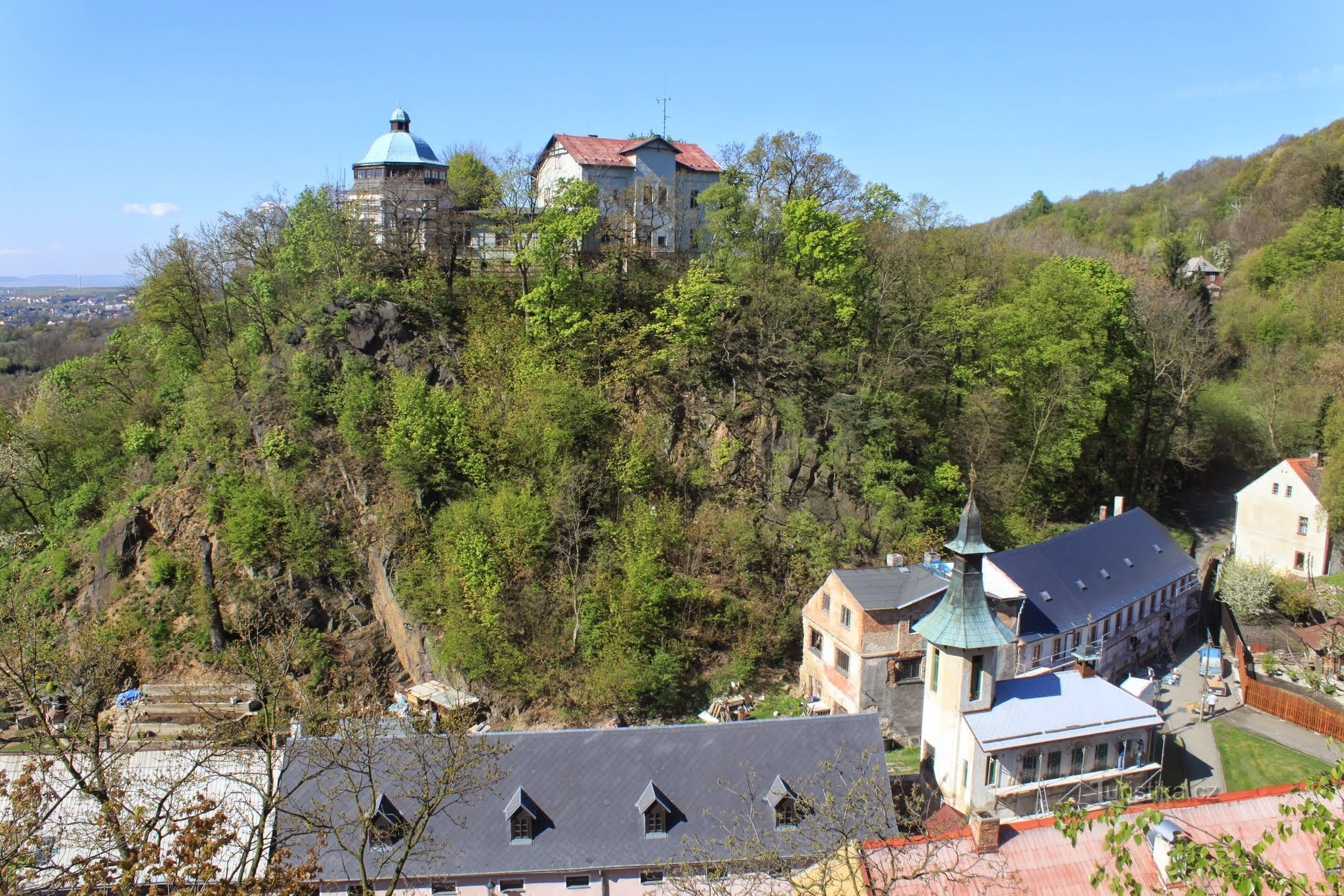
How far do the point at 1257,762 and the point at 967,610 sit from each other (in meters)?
11.2

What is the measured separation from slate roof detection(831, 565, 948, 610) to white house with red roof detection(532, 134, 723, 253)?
18246 millimetres

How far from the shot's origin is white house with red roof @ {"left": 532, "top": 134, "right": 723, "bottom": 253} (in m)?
38.8

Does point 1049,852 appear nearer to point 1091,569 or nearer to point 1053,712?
point 1053,712

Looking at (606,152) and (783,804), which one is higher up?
(606,152)

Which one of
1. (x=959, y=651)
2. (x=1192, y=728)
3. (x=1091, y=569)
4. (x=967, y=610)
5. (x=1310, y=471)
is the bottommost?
(x=1192, y=728)

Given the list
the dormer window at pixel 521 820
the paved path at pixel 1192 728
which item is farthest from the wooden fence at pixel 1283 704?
the dormer window at pixel 521 820

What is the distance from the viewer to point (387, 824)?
58.3 feet

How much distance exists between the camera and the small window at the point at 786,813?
60.3ft

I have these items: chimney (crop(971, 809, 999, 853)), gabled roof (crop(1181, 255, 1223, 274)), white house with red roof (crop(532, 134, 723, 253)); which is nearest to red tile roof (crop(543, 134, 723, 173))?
white house with red roof (crop(532, 134, 723, 253))

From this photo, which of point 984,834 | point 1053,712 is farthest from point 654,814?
point 1053,712

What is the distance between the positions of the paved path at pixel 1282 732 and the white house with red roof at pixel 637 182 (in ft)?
87.7

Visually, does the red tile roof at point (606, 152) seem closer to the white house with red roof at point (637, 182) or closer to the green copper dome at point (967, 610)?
the white house with red roof at point (637, 182)

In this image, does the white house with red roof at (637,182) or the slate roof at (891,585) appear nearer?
the slate roof at (891,585)

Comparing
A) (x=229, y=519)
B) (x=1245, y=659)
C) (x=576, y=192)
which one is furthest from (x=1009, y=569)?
(x=229, y=519)
